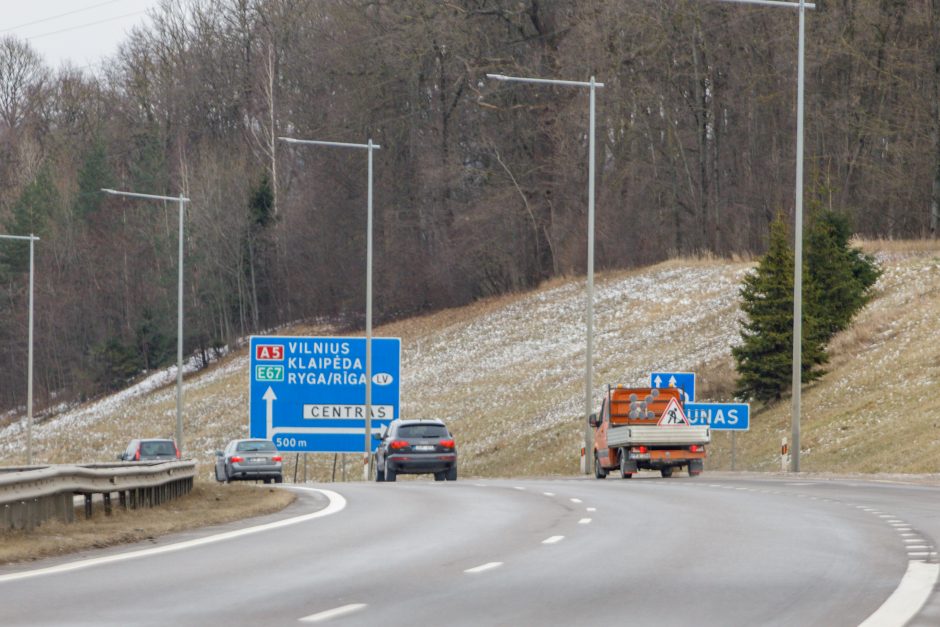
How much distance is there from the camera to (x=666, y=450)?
3744cm

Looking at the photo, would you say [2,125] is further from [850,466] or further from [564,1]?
[850,466]

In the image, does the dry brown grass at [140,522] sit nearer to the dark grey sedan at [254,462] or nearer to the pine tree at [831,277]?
the dark grey sedan at [254,462]

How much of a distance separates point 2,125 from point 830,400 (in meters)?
80.1

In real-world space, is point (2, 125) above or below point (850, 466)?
above

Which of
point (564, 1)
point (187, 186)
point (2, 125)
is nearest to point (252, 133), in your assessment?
point (187, 186)

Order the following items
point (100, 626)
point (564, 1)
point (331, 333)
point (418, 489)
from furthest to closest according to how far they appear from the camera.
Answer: point (331, 333) < point (564, 1) < point (418, 489) < point (100, 626)

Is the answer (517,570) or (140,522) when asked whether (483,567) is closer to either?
(517,570)

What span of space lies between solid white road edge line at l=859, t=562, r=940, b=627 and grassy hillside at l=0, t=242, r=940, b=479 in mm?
22283

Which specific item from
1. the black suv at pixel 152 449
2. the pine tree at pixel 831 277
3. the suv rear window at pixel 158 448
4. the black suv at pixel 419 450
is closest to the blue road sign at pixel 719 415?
the black suv at pixel 419 450

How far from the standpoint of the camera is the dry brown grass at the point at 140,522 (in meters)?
15.9

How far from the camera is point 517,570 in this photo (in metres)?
13.8

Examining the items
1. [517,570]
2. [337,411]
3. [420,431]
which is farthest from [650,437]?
[517,570]

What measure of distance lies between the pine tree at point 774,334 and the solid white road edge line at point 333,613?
118 feet

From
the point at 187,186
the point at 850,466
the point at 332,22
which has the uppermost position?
the point at 332,22
